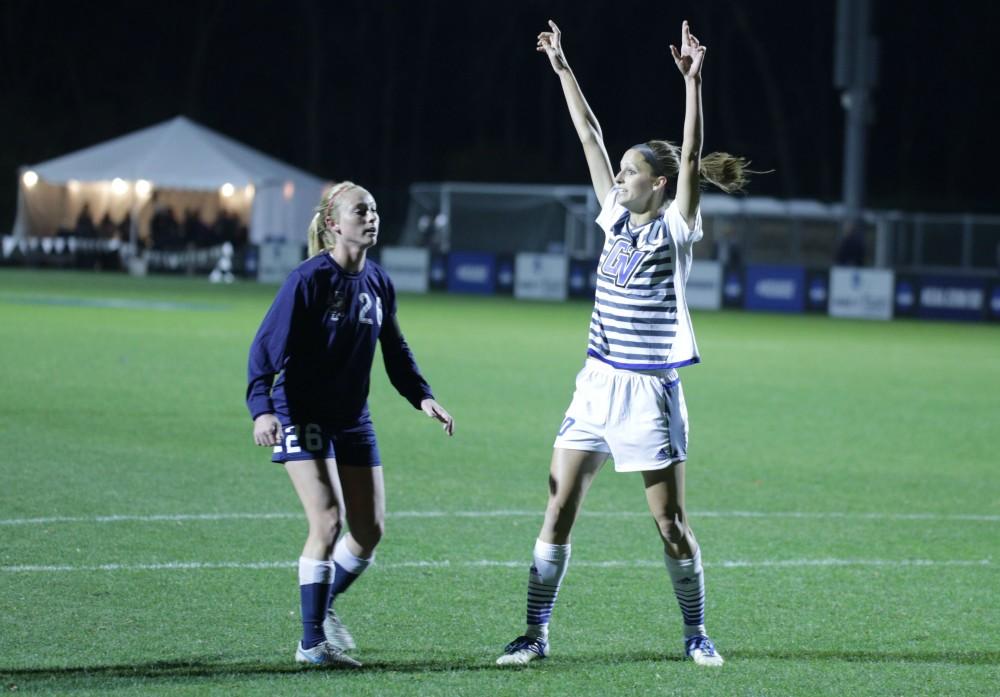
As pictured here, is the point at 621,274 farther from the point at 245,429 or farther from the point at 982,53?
the point at 982,53

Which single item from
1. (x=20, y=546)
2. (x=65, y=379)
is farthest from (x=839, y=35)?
(x=20, y=546)

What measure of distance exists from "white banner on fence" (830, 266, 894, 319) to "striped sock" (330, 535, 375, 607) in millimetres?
26456

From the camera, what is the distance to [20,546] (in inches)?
318

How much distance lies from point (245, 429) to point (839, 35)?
78.6 ft

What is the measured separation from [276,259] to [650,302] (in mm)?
33067

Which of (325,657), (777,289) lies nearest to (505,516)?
(325,657)

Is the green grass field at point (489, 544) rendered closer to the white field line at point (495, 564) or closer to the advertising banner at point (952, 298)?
the white field line at point (495, 564)

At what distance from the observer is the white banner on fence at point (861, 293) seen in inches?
1246

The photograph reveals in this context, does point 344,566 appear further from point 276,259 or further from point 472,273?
point 276,259

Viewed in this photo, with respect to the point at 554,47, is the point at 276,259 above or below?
below

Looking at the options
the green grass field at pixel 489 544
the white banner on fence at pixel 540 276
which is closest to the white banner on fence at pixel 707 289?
the white banner on fence at pixel 540 276

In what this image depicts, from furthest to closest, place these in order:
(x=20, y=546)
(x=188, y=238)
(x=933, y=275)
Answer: (x=188, y=238) → (x=933, y=275) → (x=20, y=546)

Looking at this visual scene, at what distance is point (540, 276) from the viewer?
35.3m

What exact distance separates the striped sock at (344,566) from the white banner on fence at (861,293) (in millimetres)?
26456
